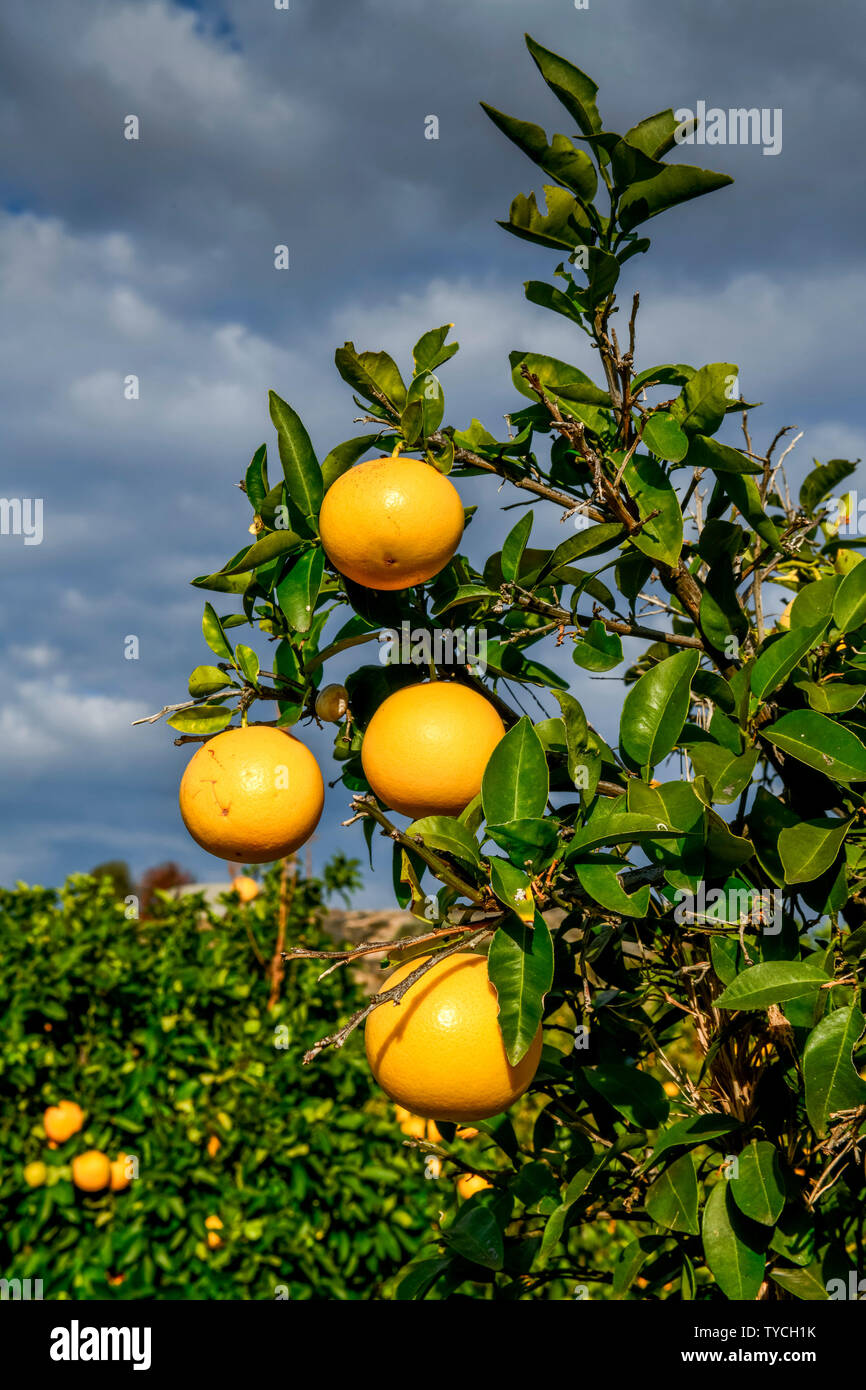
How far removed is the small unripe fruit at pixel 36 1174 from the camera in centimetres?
309

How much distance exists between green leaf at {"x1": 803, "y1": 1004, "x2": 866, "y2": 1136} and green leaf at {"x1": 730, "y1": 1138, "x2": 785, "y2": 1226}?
156 mm

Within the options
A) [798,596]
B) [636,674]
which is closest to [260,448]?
[798,596]

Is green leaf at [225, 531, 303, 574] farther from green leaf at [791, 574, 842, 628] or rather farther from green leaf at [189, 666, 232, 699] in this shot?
green leaf at [791, 574, 842, 628]

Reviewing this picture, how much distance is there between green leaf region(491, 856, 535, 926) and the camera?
1.03m

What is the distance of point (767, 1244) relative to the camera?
4.02 feet

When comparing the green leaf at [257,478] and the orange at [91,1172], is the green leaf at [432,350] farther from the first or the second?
the orange at [91,1172]

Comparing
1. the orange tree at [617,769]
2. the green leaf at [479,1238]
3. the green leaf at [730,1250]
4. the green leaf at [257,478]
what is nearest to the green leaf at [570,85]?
the orange tree at [617,769]

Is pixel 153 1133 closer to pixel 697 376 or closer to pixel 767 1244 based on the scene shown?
pixel 767 1244

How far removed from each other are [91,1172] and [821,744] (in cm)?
269

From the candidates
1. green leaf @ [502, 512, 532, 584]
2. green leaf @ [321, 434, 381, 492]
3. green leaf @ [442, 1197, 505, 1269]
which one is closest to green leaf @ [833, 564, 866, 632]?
green leaf @ [502, 512, 532, 584]

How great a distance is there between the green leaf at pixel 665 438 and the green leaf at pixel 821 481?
0.57 m

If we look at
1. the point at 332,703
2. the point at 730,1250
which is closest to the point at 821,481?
the point at 332,703

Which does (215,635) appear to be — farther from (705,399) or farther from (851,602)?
(851,602)

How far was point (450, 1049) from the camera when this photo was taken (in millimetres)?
1048
